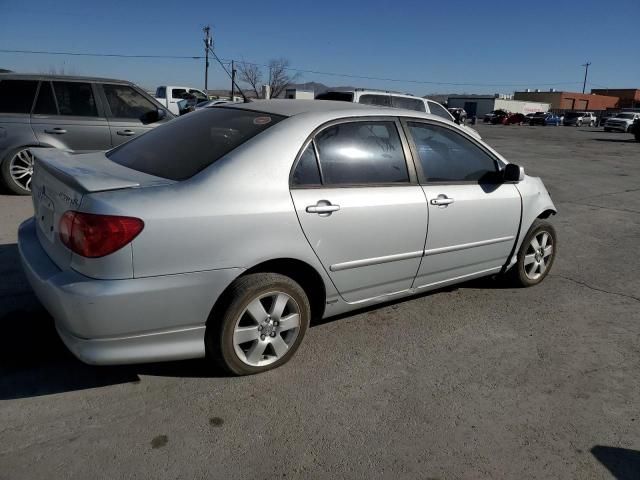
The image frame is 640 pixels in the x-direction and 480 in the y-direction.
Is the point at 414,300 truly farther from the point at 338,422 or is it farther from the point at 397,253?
the point at 338,422

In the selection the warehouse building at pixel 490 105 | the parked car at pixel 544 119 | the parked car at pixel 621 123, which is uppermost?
the warehouse building at pixel 490 105

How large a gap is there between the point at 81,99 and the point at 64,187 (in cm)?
519

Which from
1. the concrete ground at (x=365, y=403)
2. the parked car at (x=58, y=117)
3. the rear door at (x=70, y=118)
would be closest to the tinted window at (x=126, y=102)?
the parked car at (x=58, y=117)

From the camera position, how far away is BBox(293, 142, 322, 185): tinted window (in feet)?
9.80

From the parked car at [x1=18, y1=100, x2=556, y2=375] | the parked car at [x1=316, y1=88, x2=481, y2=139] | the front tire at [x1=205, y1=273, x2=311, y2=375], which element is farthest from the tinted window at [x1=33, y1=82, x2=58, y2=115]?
the front tire at [x1=205, y1=273, x2=311, y2=375]

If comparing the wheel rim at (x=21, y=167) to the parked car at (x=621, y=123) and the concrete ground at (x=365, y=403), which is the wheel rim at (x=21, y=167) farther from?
the parked car at (x=621, y=123)

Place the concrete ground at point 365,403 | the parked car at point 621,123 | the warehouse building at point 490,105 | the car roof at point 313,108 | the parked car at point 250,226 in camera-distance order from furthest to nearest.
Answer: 1. the warehouse building at point 490,105
2. the parked car at point 621,123
3. the car roof at point 313,108
4. the parked car at point 250,226
5. the concrete ground at point 365,403

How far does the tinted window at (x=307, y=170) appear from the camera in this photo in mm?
2988

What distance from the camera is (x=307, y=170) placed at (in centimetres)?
304

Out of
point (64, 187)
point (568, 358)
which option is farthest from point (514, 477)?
point (64, 187)

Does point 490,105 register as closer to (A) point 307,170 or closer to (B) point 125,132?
(B) point 125,132

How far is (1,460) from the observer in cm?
225

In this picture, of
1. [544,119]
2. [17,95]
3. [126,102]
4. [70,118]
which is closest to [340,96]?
[126,102]

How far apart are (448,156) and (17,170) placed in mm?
5996
